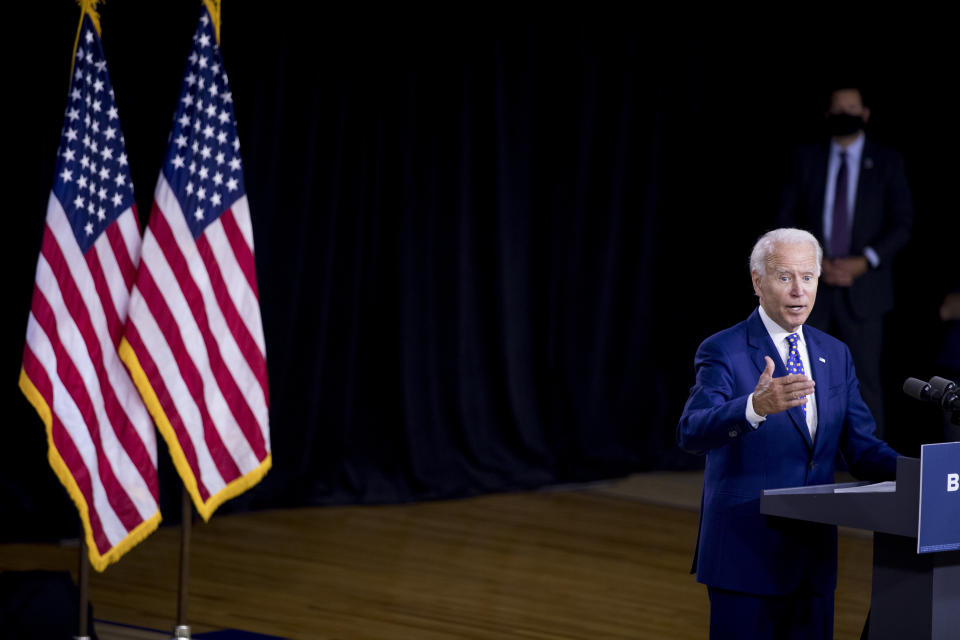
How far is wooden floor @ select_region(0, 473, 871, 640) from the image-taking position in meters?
4.65

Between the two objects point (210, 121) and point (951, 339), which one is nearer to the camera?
point (210, 121)

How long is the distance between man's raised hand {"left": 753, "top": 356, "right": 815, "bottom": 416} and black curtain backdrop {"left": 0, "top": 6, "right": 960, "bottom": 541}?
3872mm

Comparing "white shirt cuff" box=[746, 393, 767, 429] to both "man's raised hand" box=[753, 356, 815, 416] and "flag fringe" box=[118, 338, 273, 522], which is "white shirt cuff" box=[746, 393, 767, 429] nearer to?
A: "man's raised hand" box=[753, 356, 815, 416]

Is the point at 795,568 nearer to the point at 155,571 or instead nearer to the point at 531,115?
the point at 155,571

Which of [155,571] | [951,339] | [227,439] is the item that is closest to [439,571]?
Result: [155,571]

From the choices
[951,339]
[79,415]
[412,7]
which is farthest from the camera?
[412,7]

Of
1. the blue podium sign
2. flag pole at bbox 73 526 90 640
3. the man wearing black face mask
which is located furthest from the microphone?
the man wearing black face mask

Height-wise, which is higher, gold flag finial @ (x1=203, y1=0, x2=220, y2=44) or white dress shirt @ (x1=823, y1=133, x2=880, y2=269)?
gold flag finial @ (x1=203, y1=0, x2=220, y2=44)

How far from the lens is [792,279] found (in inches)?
113

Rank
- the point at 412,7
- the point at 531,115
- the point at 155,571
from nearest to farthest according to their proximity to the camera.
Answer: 1. the point at 155,571
2. the point at 412,7
3. the point at 531,115

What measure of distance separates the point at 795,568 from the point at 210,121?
7.84 feet

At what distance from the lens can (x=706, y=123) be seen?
8.13 meters

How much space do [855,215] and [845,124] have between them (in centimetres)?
46

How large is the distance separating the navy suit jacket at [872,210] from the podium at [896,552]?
4.18 m
